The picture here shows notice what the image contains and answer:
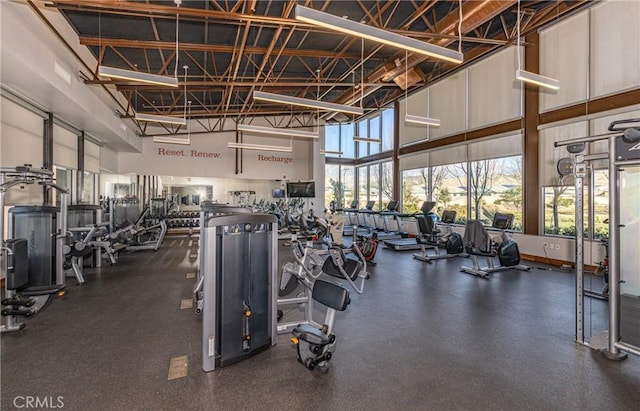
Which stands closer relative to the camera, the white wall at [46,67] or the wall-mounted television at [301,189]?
the white wall at [46,67]

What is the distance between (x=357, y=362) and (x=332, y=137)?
12628 millimetres

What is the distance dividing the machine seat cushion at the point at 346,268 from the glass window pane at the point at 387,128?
9892 mm

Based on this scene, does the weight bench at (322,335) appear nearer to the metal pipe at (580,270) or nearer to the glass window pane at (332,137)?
the metal pipe at (580,270)

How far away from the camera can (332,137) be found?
14.4 meters

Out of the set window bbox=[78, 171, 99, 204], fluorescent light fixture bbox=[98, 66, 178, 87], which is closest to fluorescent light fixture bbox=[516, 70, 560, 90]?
fluorescent light fixture bbox=[98, 66, 178, 87]

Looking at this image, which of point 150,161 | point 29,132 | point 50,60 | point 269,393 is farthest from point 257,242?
A: point 150,161

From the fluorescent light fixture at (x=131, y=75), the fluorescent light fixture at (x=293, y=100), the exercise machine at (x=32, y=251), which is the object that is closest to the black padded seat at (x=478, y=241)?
the fluorescent light fixture at (x=293, y=100)

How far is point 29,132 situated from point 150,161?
21.0 feet

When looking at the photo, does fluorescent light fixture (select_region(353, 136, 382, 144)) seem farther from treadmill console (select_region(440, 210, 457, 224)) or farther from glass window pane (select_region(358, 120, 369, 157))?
glass window pane (select_region(358, 120, 369, 157))

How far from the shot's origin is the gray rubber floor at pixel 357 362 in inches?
84.2

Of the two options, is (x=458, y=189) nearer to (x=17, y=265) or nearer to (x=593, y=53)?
(x=593, y=53)

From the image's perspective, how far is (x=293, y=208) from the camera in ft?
39.0

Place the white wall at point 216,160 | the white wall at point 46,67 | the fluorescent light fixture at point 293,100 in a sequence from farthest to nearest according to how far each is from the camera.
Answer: the white wall at point 216,160
the fluorescent light fixture at point 293,100
the white wall at point 46,67

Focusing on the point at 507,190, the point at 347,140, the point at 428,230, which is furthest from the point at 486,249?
the point at 347,140
